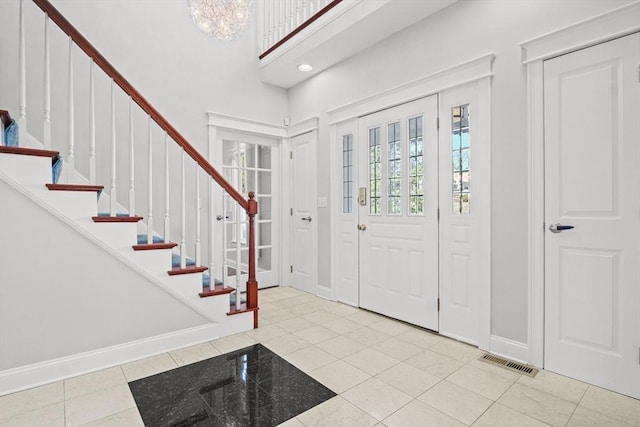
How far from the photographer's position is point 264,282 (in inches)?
175

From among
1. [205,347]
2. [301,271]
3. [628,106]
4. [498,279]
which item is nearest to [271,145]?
[301,271]

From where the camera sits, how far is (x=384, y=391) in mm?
1966

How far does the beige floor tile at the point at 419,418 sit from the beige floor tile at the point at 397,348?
613 mm

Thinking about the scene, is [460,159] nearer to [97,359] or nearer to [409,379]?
[409,379]

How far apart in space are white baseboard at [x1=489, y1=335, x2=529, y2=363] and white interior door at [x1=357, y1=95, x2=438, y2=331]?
0.52 m

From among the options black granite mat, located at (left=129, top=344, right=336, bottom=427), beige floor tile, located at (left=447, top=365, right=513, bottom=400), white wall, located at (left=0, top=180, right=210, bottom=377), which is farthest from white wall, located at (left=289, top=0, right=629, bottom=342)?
white wall, located at (left=0, top=180, right=210, bottom=377)

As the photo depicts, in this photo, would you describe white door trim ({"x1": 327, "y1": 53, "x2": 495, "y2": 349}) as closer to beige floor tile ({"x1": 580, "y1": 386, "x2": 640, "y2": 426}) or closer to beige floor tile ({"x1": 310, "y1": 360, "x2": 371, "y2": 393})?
beige floor tile ({"x1": 580, "y1": 386, "x2": 640, "y2": 426})

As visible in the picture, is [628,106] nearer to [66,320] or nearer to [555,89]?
[555,89]

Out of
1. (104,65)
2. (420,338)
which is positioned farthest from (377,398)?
(104,65)

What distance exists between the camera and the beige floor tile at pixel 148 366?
7.07 ft

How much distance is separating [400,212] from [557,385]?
173cm

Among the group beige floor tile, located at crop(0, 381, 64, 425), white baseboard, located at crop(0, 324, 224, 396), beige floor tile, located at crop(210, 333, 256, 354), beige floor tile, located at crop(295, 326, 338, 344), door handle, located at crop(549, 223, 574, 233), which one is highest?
door handle, located at crop(549, 223, 574, 233)

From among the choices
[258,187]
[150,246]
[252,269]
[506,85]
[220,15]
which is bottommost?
[252,269]

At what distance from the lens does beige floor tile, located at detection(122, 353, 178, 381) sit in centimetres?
216
